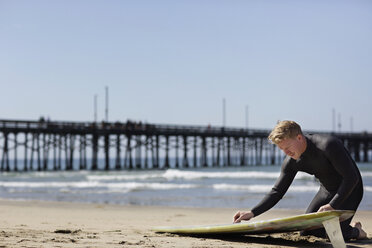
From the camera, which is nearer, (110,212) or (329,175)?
(329,175)

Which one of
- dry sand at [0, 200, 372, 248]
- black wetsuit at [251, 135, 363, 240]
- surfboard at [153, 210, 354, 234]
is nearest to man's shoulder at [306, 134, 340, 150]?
black wetsuit at [251, 135, 363, 240]

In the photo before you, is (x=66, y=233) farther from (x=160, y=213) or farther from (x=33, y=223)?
(x=160, y=213)

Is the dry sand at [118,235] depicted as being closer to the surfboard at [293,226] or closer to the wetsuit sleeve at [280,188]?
the surfboard at [293,226]

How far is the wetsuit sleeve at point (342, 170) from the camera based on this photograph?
4.25m

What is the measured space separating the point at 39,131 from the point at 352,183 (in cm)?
A: 2967

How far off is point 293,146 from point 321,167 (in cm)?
39

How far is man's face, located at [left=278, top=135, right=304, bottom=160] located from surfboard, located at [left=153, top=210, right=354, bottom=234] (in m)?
0.50

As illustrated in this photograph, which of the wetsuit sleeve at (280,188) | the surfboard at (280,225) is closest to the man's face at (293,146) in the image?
the wetsuit sleeve at (280,188)

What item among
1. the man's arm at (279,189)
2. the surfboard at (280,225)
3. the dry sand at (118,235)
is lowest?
the dry sand at (118,235)

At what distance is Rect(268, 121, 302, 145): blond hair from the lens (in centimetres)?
412

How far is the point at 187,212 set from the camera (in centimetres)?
925

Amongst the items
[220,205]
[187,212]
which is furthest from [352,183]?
[220,205]

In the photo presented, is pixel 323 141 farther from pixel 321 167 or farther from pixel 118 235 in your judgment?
pixel 118 235

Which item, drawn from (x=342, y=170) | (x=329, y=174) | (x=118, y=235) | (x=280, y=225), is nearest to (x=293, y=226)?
(x=280, y=225)
